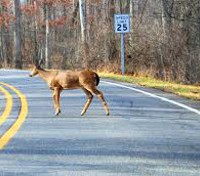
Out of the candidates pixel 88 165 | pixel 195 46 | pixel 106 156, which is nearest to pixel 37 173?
pixel 88 165

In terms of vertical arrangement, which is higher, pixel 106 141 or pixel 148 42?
pixel 148 42

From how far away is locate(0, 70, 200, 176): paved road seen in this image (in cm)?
654

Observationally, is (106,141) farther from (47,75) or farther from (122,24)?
(122,24)

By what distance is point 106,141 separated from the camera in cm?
823

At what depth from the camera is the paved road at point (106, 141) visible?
6.54 metres

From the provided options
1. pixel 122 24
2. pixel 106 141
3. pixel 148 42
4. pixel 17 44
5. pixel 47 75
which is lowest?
pixel 106 141

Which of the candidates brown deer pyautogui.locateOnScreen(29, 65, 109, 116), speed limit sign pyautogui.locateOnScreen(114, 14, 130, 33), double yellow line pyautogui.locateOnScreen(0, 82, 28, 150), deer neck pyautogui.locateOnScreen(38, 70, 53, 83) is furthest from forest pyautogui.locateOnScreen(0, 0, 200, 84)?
brown deer pyautogui.locateOnScreen(29, 65, 109, 116)

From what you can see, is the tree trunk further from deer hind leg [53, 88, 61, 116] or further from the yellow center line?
deer hind leg [53, 88, 61, 116]

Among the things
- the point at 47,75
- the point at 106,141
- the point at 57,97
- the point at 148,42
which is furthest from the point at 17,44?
the point at 106,141

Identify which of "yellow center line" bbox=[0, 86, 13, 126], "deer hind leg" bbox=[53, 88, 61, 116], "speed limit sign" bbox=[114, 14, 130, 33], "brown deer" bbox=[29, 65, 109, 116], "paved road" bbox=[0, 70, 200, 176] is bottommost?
"yellow center line" bbox=[0, 86, 13, 126]

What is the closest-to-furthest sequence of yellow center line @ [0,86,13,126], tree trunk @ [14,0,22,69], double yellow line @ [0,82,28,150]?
double yellow line @ [0,82,28,150] < yellow center line @ [0,86,13,126] < tree trunk @ [14,0,22,69]

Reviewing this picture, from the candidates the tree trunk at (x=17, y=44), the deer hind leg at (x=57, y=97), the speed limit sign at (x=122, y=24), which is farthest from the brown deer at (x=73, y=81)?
the tree trunk at (x=17, y=44)

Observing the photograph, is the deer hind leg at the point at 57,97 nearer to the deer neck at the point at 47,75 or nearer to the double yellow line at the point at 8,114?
the deer neck at the point at 47,75

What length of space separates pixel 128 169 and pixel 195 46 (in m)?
18.5
